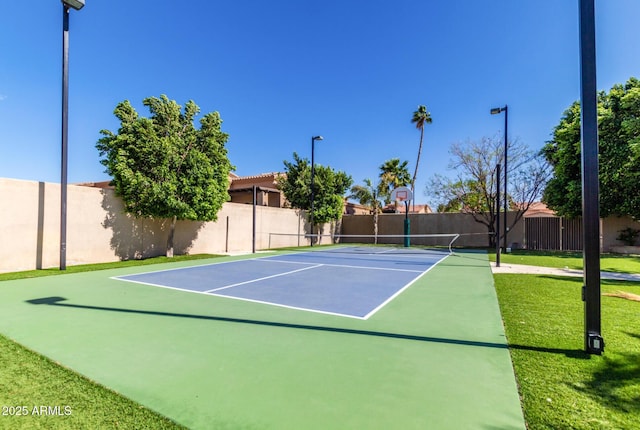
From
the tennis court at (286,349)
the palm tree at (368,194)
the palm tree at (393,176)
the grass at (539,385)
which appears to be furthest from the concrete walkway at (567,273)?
the palm tree at (393,176)

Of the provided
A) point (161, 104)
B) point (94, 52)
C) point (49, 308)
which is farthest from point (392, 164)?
point (49, 308)

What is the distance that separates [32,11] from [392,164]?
81.6 feet

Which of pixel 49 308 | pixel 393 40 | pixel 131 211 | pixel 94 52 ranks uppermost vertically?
Result: pixel 393 40

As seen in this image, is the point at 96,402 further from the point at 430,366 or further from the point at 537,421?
the point at 537,421

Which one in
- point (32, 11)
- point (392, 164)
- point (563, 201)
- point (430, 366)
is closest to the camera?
point (430, 366)

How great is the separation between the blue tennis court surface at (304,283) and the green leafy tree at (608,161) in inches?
481

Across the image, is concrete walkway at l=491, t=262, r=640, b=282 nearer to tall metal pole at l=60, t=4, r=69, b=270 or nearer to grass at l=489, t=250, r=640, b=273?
grass at l=489, t=250, r=640, b=273

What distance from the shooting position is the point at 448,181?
68.9 feet

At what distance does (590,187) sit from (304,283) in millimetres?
5577

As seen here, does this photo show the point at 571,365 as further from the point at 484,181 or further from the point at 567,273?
the point at 484,181

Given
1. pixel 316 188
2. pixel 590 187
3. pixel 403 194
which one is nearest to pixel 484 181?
pixel 403 194

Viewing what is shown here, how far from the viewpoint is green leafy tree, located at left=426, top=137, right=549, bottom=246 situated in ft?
60.1

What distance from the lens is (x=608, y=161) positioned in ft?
48.8

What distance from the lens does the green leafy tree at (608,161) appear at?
1427 cm
